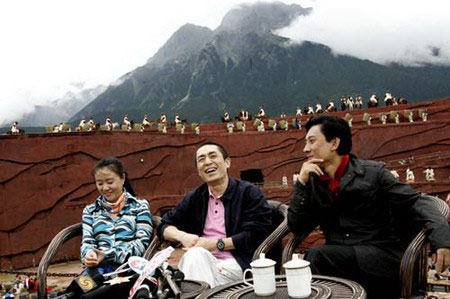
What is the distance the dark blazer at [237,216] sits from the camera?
9.09ft

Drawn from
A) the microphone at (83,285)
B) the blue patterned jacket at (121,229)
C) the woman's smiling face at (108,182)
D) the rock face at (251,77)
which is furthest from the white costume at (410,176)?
the rock face at (251,77)

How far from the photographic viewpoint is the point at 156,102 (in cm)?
8069

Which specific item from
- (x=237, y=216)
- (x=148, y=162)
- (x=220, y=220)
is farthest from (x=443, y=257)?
(x=148, y=162)

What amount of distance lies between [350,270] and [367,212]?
0.31m

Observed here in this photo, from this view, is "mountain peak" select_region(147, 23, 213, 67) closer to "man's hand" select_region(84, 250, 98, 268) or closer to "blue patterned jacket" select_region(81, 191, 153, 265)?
"blue patterned jacket" select_region(81, 191, 153, 265)

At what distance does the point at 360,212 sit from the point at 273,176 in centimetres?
1394

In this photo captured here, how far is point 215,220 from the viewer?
9.64 ft

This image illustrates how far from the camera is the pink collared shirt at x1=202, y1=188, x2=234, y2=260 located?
114 inches

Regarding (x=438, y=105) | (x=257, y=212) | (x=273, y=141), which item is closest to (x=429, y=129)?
(x=438, y=105)

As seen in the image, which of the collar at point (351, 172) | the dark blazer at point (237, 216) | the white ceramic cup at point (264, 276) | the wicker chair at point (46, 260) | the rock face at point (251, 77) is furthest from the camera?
the rock face at point (251, 77)

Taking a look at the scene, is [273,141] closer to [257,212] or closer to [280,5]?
[257,212]

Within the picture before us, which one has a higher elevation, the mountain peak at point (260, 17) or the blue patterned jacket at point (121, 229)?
the mountain peak at point (260, 17)

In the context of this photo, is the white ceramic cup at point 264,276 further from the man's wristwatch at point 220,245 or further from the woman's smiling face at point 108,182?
the woman's smiling face at point 108,182

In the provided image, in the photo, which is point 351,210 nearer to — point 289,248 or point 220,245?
point 289,248
